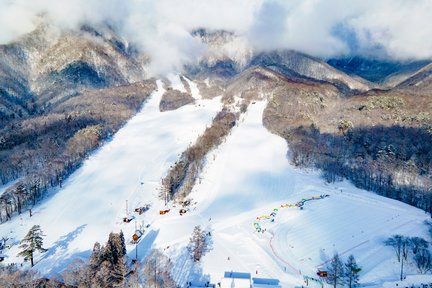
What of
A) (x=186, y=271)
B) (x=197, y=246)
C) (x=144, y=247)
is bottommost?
(x=186, y=271)

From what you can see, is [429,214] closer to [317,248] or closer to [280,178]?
[317,248]

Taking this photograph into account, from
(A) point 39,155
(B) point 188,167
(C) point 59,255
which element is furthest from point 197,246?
(A) point 39,155

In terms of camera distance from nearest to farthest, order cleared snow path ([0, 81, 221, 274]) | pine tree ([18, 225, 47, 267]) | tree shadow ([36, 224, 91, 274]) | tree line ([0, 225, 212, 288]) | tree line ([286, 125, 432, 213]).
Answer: tree line ([0, 225, 212, 288]), pine tree ([18, 225, 47, 267]), tree shadow ([36, 224, 91, 274]), cleared snow path ([0, 81, 221, 274]), tree line ([286, 125, 432, 213])

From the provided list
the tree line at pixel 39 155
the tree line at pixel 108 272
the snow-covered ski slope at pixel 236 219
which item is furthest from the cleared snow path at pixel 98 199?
the tree line at pixel 108 272

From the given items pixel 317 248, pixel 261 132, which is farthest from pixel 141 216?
pixel 261 132

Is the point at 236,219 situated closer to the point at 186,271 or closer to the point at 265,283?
the point at 186,271

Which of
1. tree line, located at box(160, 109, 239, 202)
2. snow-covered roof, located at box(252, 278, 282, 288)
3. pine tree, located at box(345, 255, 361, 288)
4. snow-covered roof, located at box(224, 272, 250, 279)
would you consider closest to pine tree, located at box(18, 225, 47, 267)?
tree line, located at box(160, 109, 239, 202)

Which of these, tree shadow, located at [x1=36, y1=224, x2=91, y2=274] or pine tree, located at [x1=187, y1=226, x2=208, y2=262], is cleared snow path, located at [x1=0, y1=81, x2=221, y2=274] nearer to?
tree shadow, located at [x1=36, y1=224, x2=91, y2=274]

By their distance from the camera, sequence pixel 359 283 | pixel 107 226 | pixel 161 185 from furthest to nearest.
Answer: pixel 161 185
pixel 107 226
pixel 359 283
